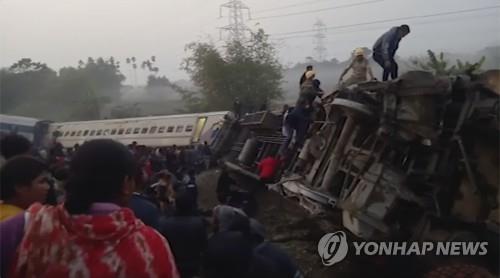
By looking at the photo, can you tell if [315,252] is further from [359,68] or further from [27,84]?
[27,84]

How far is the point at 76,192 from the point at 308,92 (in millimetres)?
6410

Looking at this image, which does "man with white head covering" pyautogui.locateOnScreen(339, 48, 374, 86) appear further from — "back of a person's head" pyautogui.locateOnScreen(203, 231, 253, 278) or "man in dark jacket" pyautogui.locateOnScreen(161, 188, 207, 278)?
"back of a person's head" pyautogui.locateOnScreen(203, 231, 253, 278)

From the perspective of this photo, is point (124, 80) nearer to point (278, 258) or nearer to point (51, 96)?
point (51, 96)

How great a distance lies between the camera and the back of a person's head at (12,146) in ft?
13.2

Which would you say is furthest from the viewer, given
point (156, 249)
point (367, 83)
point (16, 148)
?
point (367, 83)

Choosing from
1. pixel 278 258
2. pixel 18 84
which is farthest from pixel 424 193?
pixel 18 84

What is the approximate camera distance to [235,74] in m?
30.5

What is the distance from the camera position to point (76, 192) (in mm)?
1812

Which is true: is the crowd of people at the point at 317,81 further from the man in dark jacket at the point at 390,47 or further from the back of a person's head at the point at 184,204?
the back of a person's head at the point at 184,204

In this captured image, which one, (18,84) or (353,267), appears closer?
(353,267)

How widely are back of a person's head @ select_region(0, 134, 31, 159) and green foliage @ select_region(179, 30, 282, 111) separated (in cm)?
2506

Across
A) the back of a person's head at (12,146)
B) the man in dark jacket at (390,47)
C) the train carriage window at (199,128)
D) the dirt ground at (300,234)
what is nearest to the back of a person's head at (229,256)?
the back of a person's head at (12,146)

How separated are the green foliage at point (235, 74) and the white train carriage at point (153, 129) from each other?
348 inches

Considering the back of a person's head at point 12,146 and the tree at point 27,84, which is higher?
the back of a person's head at point 12,146
